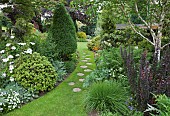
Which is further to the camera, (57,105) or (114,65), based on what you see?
(114,65)

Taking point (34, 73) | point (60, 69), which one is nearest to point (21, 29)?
point (60, 69)

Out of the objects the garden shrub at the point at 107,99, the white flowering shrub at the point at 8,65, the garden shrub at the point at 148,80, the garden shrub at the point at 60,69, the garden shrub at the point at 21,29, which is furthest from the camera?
the garden shrub at the point at 21,29

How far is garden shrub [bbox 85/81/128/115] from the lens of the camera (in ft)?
10.5

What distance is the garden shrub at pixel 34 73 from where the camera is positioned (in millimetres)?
4230

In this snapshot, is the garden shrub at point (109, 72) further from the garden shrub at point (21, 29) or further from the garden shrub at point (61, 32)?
the garden shrub at point (21, 29)

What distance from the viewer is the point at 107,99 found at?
3.28 meters

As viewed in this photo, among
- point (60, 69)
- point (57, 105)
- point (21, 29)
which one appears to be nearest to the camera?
point (57, 105)

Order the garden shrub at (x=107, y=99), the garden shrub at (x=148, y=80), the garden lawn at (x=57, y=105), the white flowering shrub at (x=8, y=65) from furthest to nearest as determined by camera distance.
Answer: the white flowering shrub at (x=8, y=65), the garden lawn at (x=57, y=105), the garden shrub at (x=107, y=99), the garden shrub at (x=148, y=80)

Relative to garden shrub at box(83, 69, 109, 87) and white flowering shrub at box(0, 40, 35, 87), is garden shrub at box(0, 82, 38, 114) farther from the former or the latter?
garden shrub at box(83, 69, 109, 87)

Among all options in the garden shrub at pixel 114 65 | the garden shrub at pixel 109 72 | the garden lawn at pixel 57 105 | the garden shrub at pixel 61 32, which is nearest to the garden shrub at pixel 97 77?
the garden shrub at pixel 109 72

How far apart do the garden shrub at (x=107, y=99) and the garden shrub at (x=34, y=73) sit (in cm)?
130

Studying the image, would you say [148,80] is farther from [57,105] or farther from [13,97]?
[13,97]

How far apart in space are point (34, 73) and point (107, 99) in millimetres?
1864

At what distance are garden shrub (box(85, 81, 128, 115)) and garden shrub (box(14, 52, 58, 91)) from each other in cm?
130
